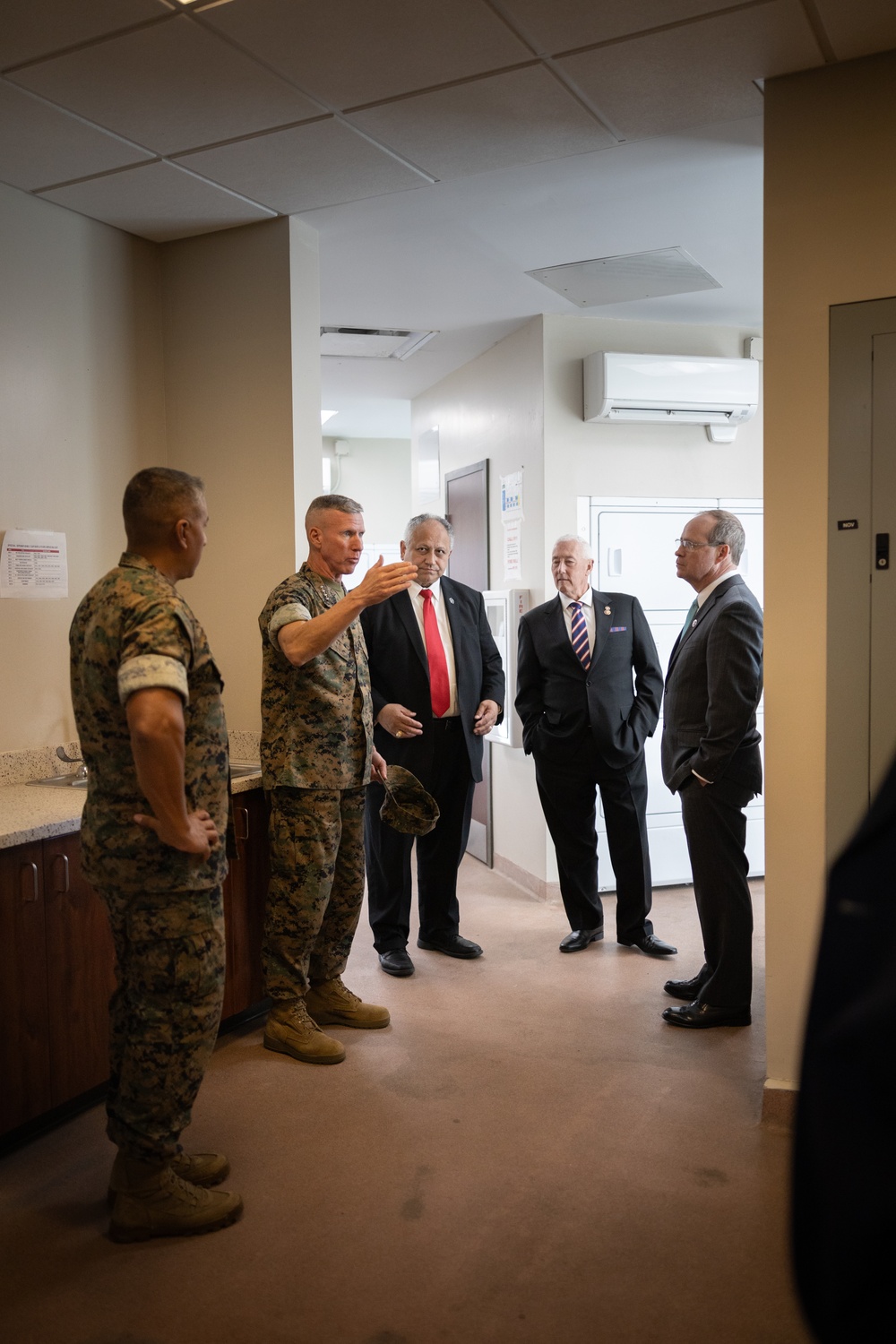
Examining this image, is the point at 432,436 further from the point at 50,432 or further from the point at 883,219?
the point at 883,219

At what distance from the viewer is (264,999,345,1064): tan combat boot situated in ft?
10.1

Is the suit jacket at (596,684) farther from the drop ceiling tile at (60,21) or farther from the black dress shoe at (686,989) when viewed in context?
the drop ceiling tile at (60,21)

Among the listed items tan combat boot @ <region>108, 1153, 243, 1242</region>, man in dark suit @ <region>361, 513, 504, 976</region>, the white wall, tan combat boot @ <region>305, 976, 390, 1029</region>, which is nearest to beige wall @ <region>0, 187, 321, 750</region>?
man in dark suit @ <region>361, 513, 504, 976</region>

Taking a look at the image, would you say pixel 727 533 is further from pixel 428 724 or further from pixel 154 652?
pixel 154 652

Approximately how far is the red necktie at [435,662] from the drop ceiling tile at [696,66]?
6.02 feet

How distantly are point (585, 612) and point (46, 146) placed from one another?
8.34 feet

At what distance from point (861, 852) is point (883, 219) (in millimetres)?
2388

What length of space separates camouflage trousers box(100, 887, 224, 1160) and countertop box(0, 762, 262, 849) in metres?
0.44

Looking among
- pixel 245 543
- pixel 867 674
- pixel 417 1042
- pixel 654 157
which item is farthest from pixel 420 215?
pixel 417 1042

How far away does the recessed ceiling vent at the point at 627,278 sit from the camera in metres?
4.19

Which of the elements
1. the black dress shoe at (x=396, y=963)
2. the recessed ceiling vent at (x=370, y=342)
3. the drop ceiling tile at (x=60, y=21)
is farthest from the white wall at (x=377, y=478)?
the drop ceiling tile at (x=60, y=21)

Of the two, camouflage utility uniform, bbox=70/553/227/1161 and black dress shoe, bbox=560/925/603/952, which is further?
black dress shoe, bbox=560/925/603/952

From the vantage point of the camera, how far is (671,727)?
347 cm

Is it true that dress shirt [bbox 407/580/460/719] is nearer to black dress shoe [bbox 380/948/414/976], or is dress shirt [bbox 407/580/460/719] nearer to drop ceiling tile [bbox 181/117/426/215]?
black dress shoe [bbox 380/948/414/976]
